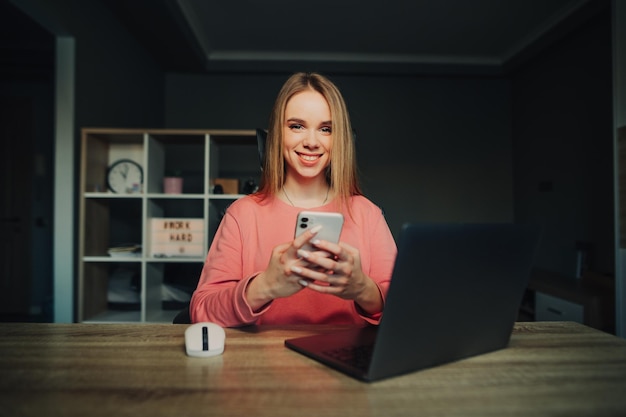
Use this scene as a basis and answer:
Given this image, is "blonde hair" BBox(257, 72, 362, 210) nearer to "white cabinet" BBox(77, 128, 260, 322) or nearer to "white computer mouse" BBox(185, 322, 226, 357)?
"white computer mouse" BBox(185, 322, 226, 357)

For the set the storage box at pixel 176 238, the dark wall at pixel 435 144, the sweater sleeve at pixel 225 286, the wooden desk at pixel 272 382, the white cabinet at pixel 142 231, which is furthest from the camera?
the dark wall at pixel 435 144

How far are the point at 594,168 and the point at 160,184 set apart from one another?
3254mm

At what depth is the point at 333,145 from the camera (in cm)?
131

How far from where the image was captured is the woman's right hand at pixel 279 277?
2.71 ft

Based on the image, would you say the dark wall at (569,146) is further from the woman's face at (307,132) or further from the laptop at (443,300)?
the laptop at (443,300)

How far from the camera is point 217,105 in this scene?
17.0 feet

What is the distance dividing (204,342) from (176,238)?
7.24 ft

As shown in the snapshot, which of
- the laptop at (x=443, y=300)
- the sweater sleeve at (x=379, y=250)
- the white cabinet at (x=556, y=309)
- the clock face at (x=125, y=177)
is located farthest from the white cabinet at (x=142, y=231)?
the white cabinet at (x=556, y=309)

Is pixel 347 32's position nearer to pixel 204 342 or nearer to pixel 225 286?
pixel 225 286

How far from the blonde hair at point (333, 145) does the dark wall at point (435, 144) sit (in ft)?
12.8

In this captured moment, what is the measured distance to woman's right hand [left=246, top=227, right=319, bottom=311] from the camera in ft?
2.71

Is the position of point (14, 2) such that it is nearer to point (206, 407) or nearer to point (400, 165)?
point (206, 407)

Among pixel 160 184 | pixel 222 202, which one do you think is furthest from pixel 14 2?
pixel 222 202

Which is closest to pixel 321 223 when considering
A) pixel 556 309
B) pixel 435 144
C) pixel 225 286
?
pixel 225 286
